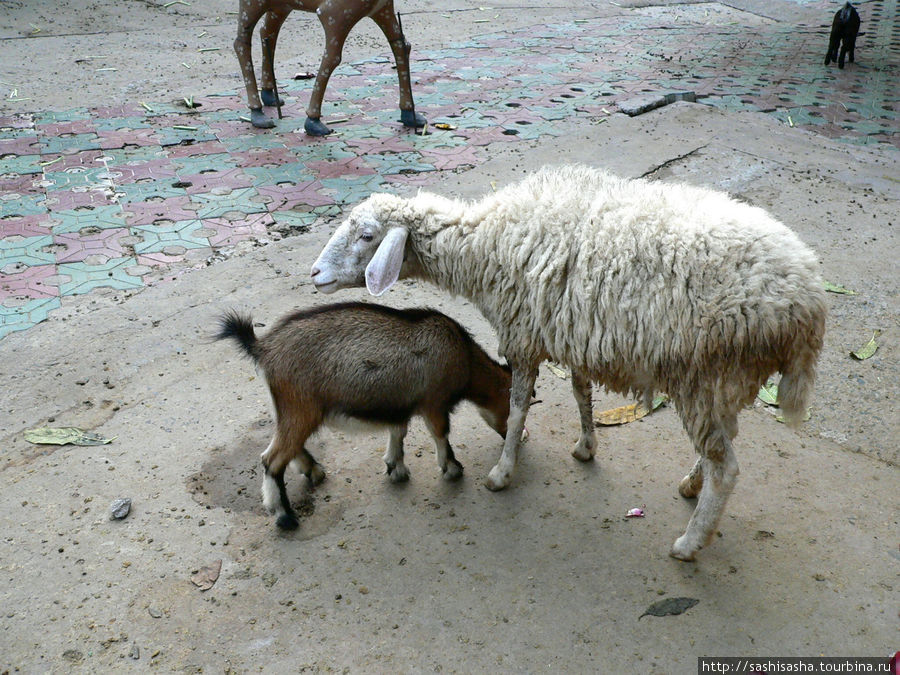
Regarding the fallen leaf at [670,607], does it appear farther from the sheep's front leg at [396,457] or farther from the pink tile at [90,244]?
the pink tile at [90,244]

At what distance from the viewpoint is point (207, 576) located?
9.33 feet

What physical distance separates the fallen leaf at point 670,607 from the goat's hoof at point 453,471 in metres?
1.01

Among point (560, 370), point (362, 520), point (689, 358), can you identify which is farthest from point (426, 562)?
point (560, 370)

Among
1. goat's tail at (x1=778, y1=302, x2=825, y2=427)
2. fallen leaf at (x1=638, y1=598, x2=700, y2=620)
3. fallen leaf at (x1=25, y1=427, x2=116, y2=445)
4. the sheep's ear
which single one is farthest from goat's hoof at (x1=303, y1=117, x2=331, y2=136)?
fallen leaf at (x1=638, y1=598, x2=700, y2=620)

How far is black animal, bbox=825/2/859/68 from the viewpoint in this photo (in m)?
9.26

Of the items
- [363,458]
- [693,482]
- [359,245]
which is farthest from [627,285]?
[363,458]

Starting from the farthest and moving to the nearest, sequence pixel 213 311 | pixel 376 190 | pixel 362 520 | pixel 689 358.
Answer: pixel 376 190 → pixel 213 311 → pixel 362 520 → pixel 689 358

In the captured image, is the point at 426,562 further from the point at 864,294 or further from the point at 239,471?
the point at 864,294

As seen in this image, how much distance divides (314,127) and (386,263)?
4.25 m

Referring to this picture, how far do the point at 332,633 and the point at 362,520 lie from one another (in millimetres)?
583

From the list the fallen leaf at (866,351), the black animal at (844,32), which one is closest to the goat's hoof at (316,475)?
the fallen leaf at (866,351)

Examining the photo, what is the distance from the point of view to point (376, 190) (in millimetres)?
6008

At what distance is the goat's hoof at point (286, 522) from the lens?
3.07m

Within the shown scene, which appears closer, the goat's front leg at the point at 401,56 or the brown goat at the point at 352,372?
the brown goat at the point at 352,372
